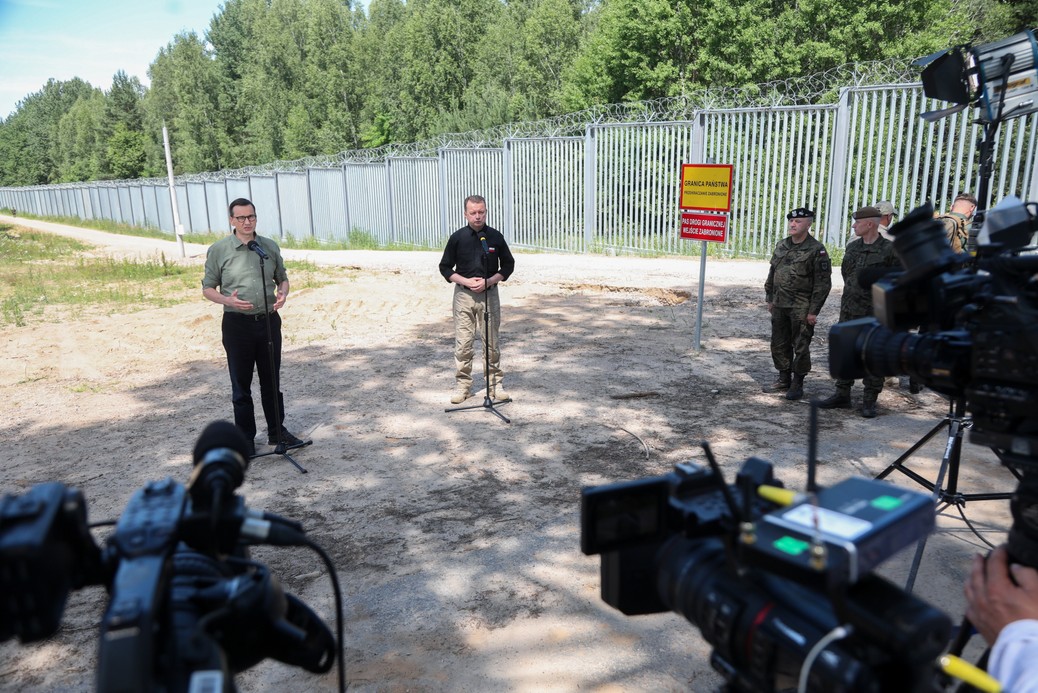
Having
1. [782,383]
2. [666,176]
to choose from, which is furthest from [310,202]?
[782,383]

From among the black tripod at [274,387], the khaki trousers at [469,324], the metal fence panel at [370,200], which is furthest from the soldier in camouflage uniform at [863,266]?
the metal fence panel at [370,200]

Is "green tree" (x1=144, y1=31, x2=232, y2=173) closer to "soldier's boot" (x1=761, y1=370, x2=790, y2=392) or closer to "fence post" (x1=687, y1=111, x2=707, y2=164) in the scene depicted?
"fence post" (x1=687, y1=111, x2=707, y2=164)

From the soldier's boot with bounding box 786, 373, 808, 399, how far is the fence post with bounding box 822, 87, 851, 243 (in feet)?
27.4

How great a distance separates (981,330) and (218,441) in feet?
6.10

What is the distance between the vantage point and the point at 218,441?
5.04 ft

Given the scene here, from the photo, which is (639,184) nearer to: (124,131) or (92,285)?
(92,285)

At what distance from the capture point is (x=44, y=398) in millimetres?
7922

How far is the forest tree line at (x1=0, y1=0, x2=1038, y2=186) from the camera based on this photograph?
861 inches

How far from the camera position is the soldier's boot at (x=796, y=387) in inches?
269

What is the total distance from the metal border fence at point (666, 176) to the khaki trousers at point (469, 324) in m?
6.66

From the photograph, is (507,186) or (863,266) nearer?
(863,266)

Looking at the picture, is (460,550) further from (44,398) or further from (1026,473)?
(44,398)

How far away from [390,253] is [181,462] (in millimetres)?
15567

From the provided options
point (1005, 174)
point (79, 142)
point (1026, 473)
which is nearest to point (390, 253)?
point (1005, 174)
